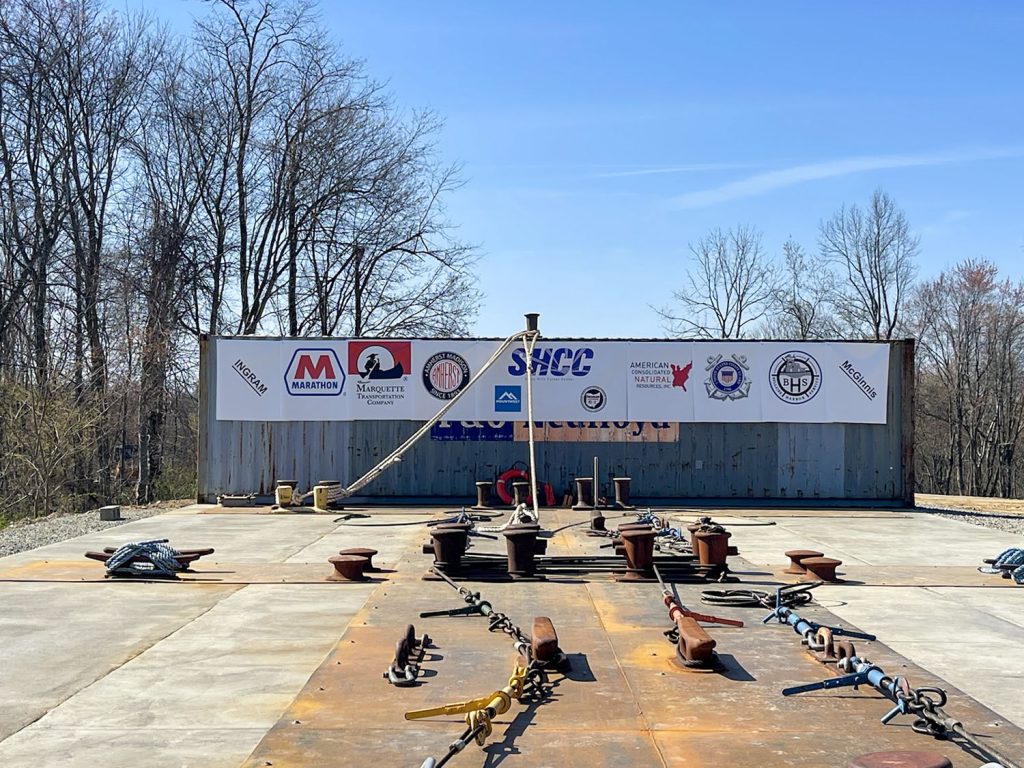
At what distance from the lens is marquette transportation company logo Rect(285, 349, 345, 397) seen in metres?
21.0

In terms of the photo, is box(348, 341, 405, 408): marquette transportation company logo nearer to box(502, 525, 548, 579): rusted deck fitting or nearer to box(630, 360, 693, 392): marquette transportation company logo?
box(630, 360, 693, 392): marquette transportation company logo

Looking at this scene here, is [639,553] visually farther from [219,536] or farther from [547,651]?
[219,536]

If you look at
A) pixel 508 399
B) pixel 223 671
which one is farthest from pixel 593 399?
pixel 223 671

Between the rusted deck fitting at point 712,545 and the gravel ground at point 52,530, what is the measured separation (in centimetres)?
892

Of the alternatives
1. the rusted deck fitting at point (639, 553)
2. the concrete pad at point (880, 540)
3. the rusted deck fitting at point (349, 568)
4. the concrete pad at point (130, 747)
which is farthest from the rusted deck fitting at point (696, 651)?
the concrete pad at point (880, 540)

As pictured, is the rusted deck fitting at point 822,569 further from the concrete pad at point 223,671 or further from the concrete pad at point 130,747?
the concrete pad at point 130,747

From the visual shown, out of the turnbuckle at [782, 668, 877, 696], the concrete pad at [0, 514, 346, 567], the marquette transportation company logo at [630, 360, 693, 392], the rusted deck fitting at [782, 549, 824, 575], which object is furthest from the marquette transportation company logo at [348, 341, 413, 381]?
the turnbuckle at [782, 668, 877, 696]

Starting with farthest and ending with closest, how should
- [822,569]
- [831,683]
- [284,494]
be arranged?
[284,494] → [822,569] → [831,683]

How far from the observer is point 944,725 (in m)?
5.43

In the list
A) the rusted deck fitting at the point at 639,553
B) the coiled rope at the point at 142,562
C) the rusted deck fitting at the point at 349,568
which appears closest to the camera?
the rusted deck fitting at the point at 639,553

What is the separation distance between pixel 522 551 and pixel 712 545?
2015 millimetres

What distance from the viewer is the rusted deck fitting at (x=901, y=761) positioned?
4.33 meters

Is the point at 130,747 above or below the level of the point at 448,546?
below

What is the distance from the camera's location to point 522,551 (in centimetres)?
1091
